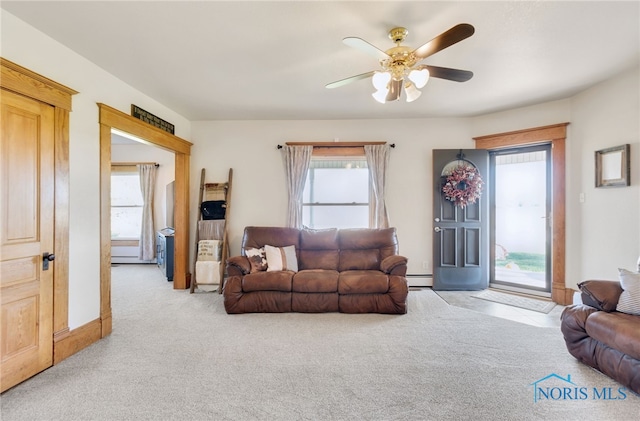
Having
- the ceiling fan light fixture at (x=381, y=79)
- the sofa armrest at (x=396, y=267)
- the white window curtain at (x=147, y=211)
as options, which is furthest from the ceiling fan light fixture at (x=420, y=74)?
the white window curtain at (x=147, y=211)

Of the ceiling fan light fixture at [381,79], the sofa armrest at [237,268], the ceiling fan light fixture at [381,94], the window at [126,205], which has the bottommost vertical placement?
the sofa armrest at [237,268]

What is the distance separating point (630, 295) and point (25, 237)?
14.8 feet

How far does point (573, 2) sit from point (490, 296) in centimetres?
341

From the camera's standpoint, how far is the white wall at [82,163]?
2283 mm

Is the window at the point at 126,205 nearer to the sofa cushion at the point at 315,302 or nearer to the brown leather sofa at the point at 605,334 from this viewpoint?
the sofa cushion at the point at 315,302

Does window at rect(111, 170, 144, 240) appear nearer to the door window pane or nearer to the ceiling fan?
the ceiling fan

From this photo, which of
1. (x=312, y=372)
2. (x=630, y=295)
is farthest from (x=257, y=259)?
(x=630, y=295)

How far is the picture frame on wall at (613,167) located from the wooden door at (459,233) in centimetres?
125

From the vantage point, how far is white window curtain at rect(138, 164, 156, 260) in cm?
591

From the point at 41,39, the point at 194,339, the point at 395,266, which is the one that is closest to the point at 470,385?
the point at 395,266

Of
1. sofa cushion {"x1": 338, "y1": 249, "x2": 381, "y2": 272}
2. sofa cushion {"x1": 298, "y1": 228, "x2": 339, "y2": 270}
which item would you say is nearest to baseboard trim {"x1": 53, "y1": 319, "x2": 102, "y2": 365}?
sofa cushion {"x1": 298, "y1": 228, "x2": 339, "y2": 270}

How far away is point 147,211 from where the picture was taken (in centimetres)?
596

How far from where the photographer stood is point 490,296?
3875 millimetres
